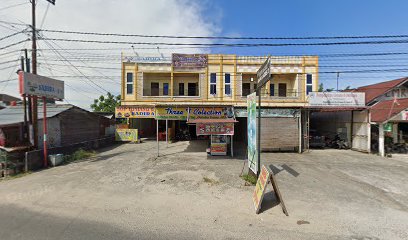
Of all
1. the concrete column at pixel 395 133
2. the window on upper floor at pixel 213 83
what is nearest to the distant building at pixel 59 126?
the window on upper floor at pixel 213 83

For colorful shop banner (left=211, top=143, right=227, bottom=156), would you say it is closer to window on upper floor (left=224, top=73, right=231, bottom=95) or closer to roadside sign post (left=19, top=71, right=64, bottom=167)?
window on upper floor (left=224, top=73, right=231, bottom=95)

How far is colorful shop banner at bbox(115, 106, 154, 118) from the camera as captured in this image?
19727 mm

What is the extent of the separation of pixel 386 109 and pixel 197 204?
677 inches

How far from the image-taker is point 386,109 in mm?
14852

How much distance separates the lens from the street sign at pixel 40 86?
1028 cm

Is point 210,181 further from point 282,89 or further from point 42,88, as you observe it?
point 282,89

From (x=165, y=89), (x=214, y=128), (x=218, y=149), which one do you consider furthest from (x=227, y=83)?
(x=214, y=128)

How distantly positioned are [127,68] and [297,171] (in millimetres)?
19332

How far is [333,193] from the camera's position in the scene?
7.05 metres

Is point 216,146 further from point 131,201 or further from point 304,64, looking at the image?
→ point 304,64

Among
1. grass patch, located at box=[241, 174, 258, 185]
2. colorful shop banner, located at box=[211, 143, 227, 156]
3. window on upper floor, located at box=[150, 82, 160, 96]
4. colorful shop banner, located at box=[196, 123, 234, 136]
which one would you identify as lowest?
grass patch, located at box=[241, 174, 258, 185]

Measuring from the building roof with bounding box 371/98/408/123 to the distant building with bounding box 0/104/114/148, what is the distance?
2386 cm

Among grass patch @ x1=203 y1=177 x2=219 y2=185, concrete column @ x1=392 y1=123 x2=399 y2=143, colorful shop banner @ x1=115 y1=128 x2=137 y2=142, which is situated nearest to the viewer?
grass patch @ x1=203 y1=177 x2=219 y2=185

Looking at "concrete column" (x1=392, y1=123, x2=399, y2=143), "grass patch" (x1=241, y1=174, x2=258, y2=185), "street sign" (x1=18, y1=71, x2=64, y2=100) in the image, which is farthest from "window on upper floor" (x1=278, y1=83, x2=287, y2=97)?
"street sign" (x1=18, y1=71, x2=64, y2=100)
